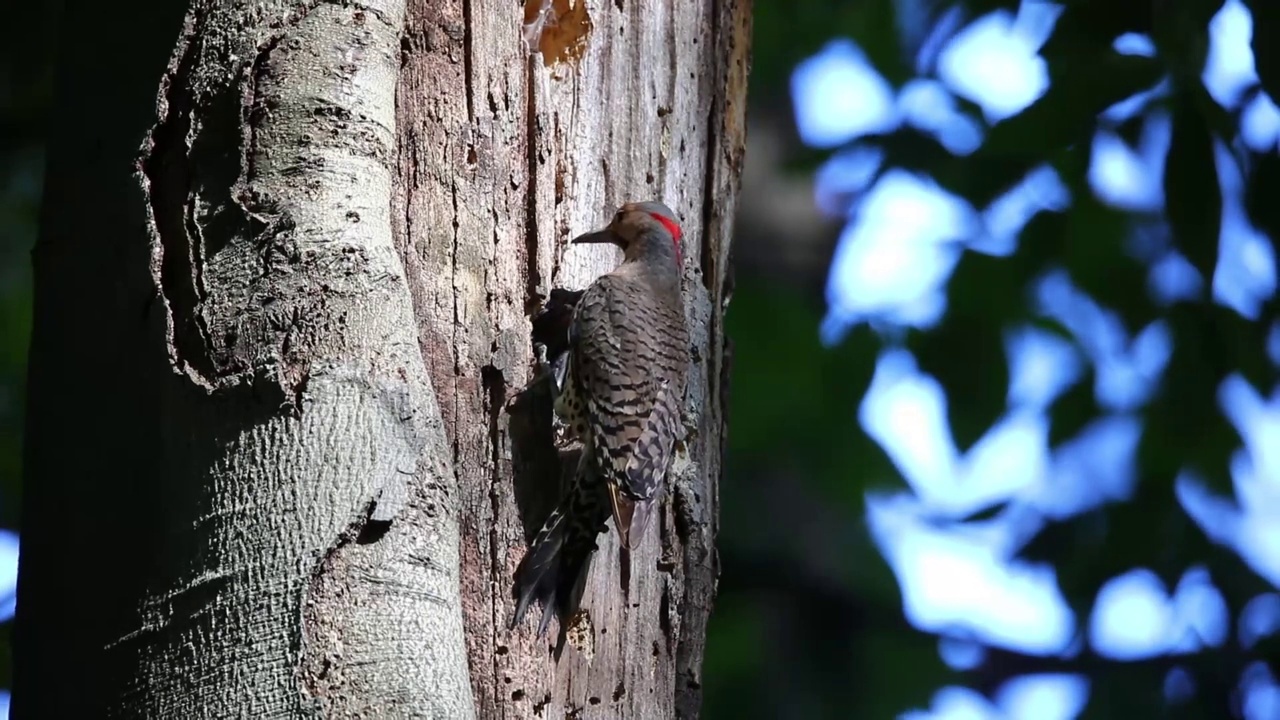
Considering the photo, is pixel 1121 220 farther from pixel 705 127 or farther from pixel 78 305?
pixel 78 305

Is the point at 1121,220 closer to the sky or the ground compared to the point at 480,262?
closer to the sky

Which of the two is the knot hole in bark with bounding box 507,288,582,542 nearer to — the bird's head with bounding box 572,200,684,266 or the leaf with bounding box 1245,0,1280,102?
the bird's head with bounding box 572,200,684,266

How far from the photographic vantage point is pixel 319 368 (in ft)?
7.48

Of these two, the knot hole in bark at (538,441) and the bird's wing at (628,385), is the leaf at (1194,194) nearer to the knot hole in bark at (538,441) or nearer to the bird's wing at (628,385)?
the bird's wing at (628,385)

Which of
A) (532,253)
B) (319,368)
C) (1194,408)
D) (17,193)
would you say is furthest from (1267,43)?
(17,193)

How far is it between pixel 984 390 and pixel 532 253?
92.6 inches

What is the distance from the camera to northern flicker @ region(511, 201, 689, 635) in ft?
9.71

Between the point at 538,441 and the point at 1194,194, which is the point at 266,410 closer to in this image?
the point at 538,441

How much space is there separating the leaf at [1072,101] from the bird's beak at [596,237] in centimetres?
150

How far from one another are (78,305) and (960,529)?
14.1 feet

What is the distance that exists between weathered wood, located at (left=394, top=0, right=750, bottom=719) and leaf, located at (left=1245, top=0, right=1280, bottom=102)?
143 cm

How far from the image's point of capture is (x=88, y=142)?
→ 2.62m

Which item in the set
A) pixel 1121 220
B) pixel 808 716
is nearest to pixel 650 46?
pixel 1121 220

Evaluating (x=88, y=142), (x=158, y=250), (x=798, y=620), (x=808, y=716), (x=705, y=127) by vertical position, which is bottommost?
(x=808, y=716)
